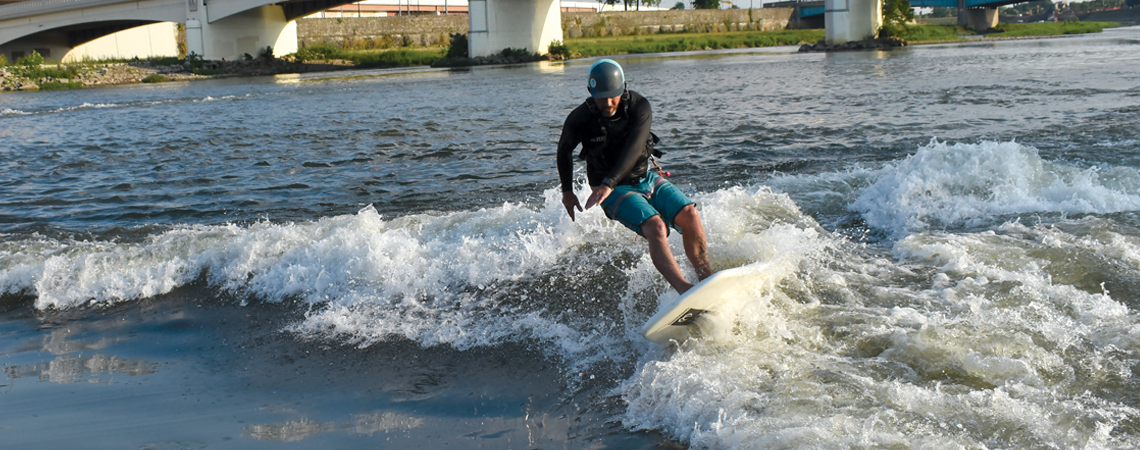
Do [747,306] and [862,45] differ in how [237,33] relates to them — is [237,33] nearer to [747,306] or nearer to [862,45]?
[862,45]

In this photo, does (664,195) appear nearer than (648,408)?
No

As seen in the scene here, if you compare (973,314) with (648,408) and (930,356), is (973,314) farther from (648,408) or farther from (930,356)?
(648,408)

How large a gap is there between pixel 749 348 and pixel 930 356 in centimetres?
109

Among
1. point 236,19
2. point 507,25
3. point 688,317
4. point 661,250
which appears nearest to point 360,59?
point 236,19

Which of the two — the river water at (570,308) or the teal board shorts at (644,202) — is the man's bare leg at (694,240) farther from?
the river water at (570,308)

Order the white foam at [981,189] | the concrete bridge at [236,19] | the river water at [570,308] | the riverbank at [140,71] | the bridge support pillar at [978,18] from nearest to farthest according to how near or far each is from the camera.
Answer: the river water at [570,308] < the white foam at [981,189] < the riverbank at [140,71] < the concrete bridge at [236,19] < the bridge support pillar at [978,18]

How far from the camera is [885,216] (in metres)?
9.10

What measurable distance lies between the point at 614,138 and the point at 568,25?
90.2m

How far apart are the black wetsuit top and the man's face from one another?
4cm

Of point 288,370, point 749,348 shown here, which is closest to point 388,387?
point 288,370

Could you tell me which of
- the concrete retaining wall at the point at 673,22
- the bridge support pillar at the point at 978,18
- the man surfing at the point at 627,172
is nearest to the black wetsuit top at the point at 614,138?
the man surfing at the point at 627,172

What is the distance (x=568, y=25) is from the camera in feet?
308

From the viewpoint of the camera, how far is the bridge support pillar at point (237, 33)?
Answer: 6644cm

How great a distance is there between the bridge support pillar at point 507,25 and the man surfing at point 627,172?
62218mm
